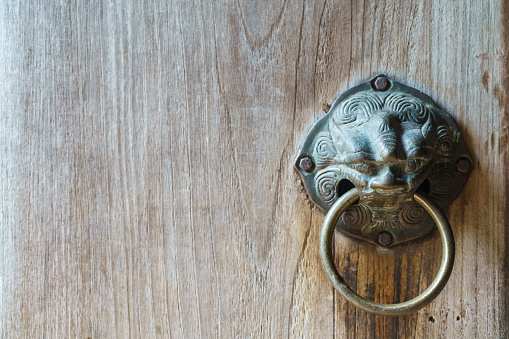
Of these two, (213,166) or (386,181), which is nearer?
(386,181)

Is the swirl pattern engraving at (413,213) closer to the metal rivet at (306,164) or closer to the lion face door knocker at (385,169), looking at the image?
the lion face door knocker at (385,169)

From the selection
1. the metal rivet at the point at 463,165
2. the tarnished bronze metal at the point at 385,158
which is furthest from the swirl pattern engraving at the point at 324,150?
the metal rivet at the point at 463,165

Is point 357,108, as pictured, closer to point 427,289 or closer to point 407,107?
point 407,107

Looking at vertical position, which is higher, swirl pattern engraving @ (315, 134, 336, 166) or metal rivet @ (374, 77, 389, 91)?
metal rivet @ (374, 77, 389, 91)

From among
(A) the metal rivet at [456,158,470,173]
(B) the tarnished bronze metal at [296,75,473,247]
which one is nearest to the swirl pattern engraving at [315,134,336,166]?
(B) the tarnished bronze metal at [296,75,473,247]

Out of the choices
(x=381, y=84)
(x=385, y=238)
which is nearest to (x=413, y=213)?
(x=385, y=238)

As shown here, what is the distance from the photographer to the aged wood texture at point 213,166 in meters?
0.47

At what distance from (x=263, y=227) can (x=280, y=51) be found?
0.20m

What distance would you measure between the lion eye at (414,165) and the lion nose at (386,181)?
0.01 metres

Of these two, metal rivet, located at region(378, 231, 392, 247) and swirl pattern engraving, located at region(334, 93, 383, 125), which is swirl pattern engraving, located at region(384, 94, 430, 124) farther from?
metal rivet, located at region(378, 231, 392, 247)

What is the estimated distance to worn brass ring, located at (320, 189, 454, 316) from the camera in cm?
40

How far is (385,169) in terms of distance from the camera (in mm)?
399

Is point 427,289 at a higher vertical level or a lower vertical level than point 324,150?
lower

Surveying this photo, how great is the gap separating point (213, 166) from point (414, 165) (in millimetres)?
216
